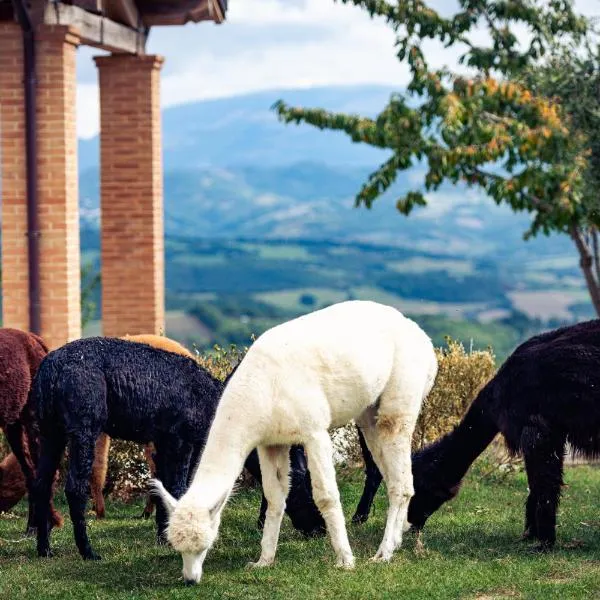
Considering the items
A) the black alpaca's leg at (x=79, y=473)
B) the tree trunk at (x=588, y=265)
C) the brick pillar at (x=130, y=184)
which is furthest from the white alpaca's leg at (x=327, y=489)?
the tree trunk at (x=588, y=265)

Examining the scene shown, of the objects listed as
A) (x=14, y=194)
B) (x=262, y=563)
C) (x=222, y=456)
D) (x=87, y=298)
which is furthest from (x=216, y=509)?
(x=87, y=298)

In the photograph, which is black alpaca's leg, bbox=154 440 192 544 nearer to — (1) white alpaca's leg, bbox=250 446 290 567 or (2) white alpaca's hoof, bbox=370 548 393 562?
(1) white alpaca's leg, bbox=250 446 290 567

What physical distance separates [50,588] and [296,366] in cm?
198

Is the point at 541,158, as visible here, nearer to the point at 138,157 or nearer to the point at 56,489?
the point at 138,157

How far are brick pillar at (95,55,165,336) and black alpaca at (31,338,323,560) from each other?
24.5 feet

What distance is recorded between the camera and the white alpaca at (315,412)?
7.50 m

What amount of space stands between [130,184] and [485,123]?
15.8 ft

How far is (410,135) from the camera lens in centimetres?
1855

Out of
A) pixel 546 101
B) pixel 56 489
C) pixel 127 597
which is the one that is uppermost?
pixel 546 101

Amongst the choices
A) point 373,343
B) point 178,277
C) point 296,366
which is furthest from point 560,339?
point 178,277

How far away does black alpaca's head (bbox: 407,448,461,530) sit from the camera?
9.03 meters

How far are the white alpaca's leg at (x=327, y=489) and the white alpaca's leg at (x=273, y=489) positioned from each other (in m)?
0.35

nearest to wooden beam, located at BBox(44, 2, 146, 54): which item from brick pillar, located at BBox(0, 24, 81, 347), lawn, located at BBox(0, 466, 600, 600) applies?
brick pillar, located at BBox(0, 24, 81, 347)

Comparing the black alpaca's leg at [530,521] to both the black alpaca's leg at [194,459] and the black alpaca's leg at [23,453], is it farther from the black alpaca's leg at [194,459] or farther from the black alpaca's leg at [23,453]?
the black alpaca's leg at [23,453]
